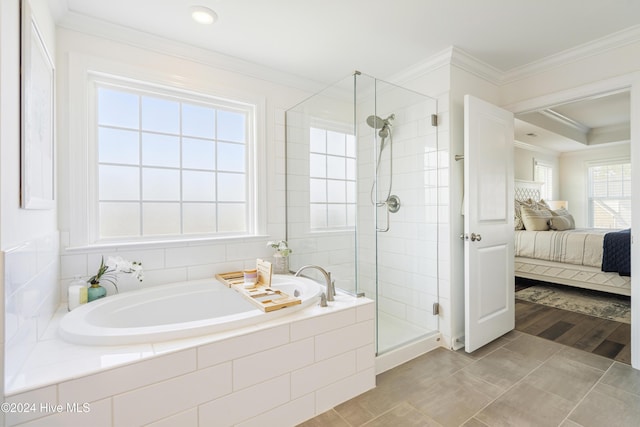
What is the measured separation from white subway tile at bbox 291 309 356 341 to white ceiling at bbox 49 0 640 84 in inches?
74.0

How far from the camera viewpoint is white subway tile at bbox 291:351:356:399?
5.26ft

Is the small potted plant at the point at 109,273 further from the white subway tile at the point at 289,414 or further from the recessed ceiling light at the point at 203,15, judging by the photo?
the recessed ceiling light at the point at 203,15

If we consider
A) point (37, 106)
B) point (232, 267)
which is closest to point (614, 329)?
point (232, 267)

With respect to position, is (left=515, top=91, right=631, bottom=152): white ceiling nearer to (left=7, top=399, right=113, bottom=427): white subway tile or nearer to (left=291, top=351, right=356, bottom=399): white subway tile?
(left=291, top=351, right=356, bottom=399): white subway tile

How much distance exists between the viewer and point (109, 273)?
2.03 metres

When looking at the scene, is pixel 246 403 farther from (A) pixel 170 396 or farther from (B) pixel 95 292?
(B) pixel 95 292

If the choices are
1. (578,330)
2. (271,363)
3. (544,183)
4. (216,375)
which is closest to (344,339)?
(271,363)

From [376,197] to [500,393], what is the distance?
147 cm

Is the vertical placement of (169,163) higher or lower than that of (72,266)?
higher

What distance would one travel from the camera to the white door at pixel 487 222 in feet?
7.74

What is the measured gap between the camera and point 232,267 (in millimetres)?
2549

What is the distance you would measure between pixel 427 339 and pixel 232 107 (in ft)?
8.31

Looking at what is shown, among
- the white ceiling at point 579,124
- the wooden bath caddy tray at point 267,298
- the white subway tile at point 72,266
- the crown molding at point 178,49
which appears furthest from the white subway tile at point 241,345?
the white ceiling at point 579,124

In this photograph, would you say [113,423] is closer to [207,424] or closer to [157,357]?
[157,357]
